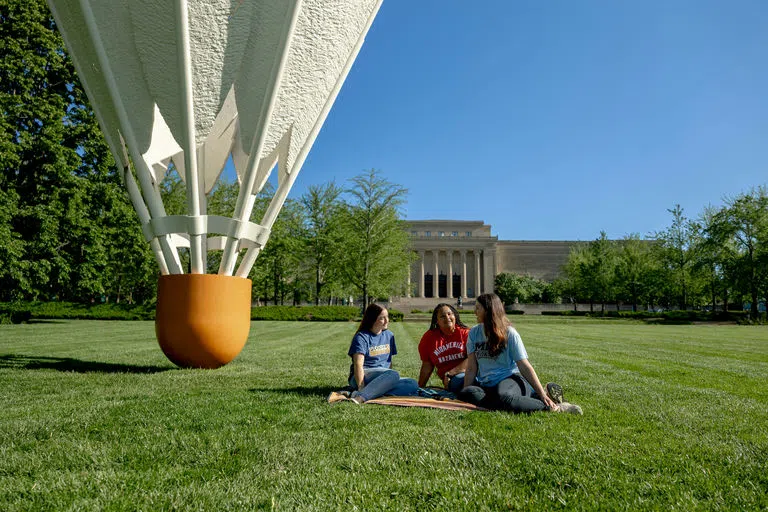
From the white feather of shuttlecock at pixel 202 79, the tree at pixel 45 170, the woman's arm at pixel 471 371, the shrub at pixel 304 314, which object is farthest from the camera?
the shrub at pixel 304 314

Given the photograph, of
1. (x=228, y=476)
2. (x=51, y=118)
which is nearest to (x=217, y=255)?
(x=51, y=118)

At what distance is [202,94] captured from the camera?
5.67 metres

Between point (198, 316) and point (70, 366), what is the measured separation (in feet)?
8.66

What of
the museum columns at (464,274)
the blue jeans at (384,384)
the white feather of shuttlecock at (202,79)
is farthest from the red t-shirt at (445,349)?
the museum columns at (464,274)

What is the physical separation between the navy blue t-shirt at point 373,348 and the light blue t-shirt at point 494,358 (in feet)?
2.65

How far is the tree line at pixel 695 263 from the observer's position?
99.2 feet

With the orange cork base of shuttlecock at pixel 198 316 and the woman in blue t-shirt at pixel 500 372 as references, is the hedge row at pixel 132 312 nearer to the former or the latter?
the orange cork base of shuttlecock at pixel 198 316

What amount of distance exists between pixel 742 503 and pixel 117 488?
112 inches

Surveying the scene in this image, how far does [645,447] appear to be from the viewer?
3012 millimetres

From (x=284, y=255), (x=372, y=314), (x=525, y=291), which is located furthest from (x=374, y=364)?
(x=525, y=291)

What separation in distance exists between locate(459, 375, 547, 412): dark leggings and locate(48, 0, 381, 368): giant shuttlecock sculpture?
3246 millimetres

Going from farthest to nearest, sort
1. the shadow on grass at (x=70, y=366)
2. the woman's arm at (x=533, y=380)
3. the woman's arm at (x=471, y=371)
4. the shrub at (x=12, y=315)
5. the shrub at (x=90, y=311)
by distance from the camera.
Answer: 1. the shrub at (x=90, y=311)
2. the shrub at (x=12, y=315)
3. the shadow on grass at (x=70, y=366)
4. the woman's arm at (x=471, y=371)
5. the woman's arm at (x=533, y=380)

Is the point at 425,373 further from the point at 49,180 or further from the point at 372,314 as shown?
the point at 49,180

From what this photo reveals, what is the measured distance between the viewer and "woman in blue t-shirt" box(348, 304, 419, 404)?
177 inches
